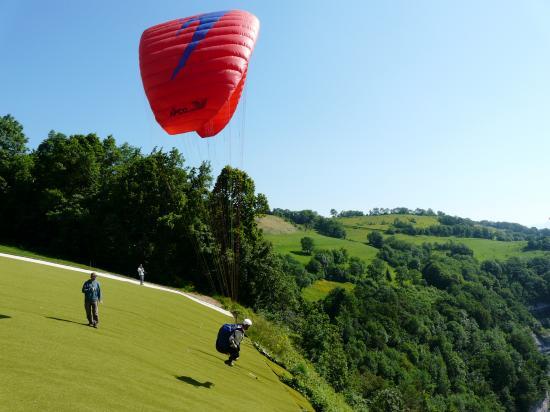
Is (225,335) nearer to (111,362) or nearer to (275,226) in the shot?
(111,362)

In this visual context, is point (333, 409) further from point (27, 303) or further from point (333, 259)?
point (333, 259)

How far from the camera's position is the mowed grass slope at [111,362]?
738 cm

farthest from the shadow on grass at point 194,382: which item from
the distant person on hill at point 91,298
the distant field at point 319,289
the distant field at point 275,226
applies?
the distant field at point 275,226

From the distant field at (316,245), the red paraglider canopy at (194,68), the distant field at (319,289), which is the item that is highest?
the distant field at (316,245)

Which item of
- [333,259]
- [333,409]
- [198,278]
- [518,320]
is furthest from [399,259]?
[333,409]

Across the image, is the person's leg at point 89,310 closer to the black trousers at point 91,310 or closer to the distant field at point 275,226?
the black trousers at point 91,310

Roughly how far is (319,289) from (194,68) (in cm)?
11030

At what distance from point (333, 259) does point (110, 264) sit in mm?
105883

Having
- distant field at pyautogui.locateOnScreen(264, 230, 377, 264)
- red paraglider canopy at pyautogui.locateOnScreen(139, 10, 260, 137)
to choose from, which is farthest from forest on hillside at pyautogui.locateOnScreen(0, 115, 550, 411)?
distant field at pyautogui.locateOnScreen(264, 230, 377, 264)

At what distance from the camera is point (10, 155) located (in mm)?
50156

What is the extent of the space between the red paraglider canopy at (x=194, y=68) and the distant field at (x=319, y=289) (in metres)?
95.1

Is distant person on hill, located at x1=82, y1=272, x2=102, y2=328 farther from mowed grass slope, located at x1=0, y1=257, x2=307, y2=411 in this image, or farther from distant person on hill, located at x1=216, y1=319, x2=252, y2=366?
distant person on hill, located at x1=216, y1=319, x2=252, y2=366

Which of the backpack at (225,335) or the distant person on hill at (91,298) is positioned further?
the distant person on hill at (91,298)

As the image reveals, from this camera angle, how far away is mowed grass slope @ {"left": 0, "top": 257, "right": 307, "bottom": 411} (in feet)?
24.2
